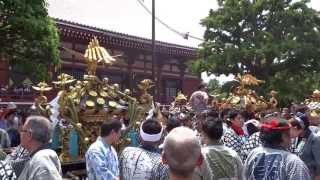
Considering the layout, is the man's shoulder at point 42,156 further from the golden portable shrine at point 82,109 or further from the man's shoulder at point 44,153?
the golden portable shrine at point 82,109

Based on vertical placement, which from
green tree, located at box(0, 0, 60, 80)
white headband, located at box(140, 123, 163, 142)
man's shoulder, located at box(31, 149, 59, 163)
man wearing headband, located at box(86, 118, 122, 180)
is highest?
green tree, located at box(0, 0, 60, 80)

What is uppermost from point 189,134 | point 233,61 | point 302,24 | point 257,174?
point 302,24

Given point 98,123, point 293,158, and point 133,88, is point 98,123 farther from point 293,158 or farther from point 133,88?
point 133,88

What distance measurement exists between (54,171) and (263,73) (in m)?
16.9

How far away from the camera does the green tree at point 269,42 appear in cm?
1933

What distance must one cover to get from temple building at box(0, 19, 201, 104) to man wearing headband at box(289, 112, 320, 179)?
31.3 ft

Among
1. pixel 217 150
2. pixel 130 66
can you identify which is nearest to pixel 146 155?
pixel 217 150

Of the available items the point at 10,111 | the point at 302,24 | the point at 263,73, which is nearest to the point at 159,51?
the point at 263,73

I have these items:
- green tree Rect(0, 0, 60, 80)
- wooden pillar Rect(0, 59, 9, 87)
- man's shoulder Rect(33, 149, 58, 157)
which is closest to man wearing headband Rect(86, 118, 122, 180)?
man's shoulder Rect(33, 149, 58, 157)

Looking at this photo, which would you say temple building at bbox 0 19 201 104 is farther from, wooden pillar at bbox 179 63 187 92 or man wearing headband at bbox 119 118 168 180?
man wearing headband at bbox 119 118 168 180

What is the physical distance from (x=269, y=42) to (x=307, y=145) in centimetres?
1337

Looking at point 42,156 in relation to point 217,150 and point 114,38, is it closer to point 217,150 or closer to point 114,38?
point 217,150

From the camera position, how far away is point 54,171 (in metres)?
3.80

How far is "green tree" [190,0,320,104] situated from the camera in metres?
19.3
